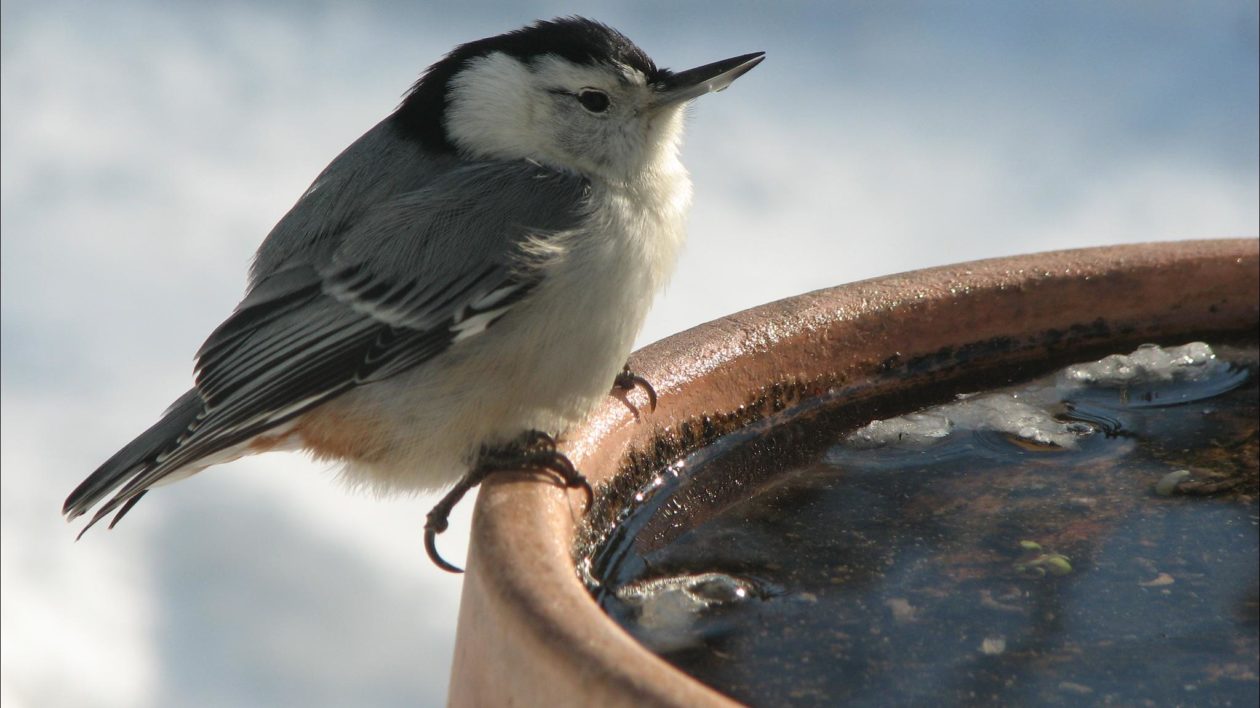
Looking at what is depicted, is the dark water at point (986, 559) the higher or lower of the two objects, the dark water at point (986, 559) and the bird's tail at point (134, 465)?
the lower

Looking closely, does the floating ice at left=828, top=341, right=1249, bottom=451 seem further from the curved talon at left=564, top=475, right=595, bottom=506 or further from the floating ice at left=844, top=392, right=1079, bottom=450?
the curved talon at left=564, top=475, right=595, bottom=506

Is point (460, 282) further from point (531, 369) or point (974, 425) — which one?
point (974, 425)

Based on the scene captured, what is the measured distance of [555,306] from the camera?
2.12 meters

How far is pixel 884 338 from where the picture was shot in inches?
94.3

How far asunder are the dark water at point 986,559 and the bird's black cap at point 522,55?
67 centimetres

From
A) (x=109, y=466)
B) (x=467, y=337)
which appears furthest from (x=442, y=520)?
(x=109, y=466)

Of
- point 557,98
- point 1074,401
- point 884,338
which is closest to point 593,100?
point 557,98

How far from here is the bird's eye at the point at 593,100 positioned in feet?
7.67

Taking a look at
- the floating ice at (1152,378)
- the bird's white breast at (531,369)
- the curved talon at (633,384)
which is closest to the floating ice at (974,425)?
the floating ice at (1152,378)

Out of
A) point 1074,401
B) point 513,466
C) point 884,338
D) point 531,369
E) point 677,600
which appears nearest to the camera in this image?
point 677,600

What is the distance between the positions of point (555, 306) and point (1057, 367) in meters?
0.90

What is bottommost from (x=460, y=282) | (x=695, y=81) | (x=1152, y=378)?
(x=1152, y=378)

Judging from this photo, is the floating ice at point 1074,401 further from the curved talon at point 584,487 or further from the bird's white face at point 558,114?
the bird's white face at point 558,114

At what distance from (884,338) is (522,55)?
763 mm
